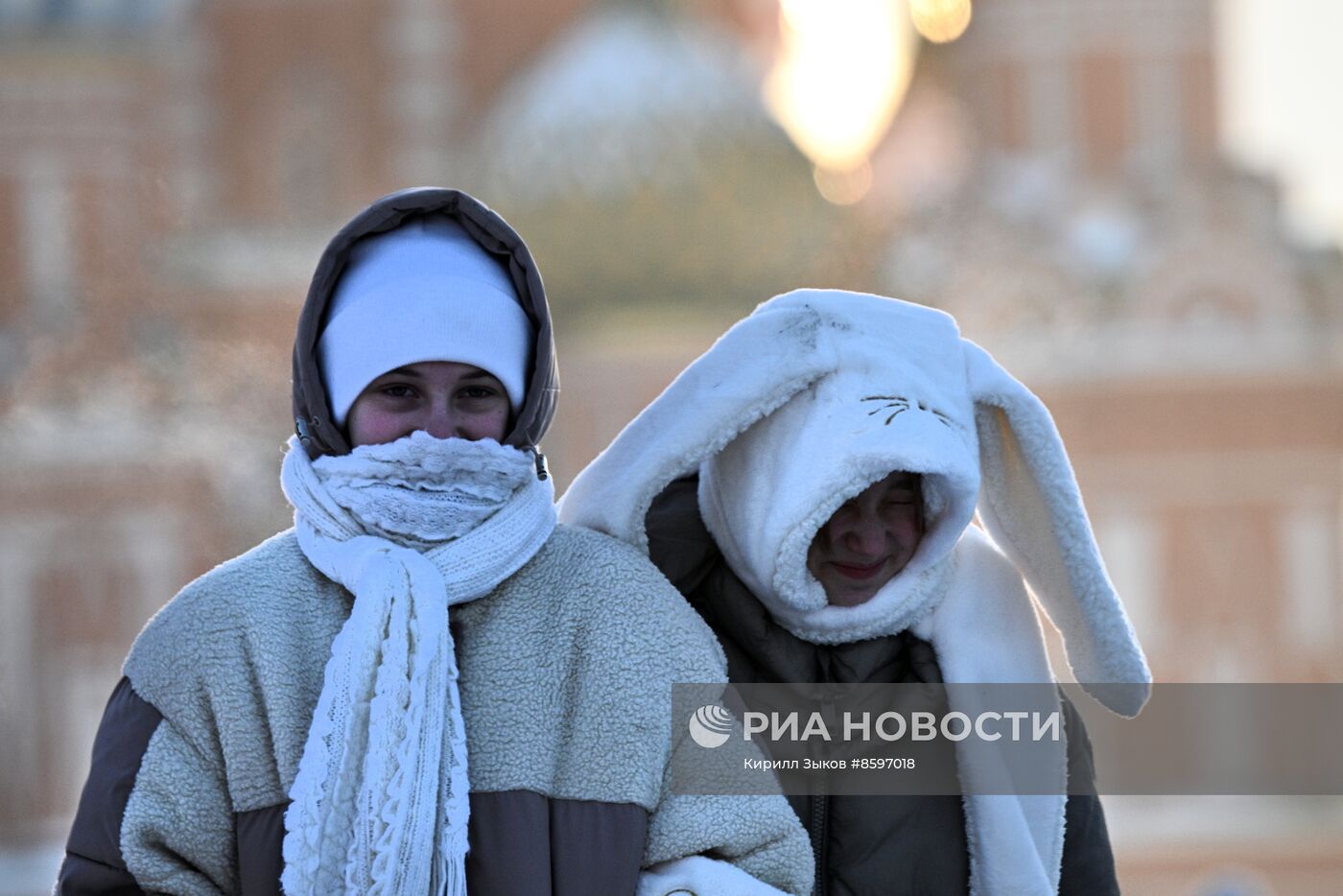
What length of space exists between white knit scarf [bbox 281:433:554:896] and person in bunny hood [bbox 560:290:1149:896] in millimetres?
322

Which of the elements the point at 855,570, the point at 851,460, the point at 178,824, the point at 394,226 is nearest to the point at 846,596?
the point at 855,570

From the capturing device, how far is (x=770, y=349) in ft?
11.1

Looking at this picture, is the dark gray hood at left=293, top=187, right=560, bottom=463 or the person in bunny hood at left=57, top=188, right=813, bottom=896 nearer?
the person in bunny hood at left=57, top=188, right=813, bottom=896

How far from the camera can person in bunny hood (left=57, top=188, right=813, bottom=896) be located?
2.97m

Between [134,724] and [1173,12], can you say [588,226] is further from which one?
[134,724]

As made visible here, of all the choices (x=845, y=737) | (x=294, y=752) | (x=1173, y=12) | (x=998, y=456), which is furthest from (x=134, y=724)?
(x=1173, y=12)

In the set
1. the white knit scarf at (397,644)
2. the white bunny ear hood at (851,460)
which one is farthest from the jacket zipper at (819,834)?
the white knit scarf at (397,644)

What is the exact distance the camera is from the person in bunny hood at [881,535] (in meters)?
3.32

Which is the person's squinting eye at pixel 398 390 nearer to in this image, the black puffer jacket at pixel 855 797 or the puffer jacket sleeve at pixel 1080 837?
the black puffer jacket at pixel 855 797

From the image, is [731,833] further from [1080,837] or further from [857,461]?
[1080,837]

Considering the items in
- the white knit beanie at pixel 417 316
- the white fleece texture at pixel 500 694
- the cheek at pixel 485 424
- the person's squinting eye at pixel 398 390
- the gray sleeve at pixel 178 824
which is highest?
the white knit beanie at pixel 417 316

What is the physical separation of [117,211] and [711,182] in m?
4.81

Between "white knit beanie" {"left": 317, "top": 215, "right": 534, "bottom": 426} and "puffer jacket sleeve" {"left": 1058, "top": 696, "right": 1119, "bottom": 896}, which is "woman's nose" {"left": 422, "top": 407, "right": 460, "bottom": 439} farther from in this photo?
"puffer jacket sleeve" {"left": 1058, "top": 696, "right": 1119, "bottom": 896}

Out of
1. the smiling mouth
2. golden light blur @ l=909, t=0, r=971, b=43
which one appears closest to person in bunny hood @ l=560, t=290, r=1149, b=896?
the smiling mouth
